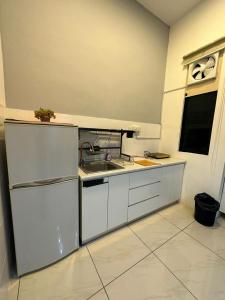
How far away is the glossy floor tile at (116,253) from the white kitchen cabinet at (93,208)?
0.47ft

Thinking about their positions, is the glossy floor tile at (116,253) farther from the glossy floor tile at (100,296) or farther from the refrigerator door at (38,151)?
the refrigerator door at (38,151)

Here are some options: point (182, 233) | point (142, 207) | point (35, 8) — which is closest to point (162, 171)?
point (142, 207)

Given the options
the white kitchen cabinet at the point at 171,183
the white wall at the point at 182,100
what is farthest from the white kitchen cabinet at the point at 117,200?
the white wall at the point at 182,100

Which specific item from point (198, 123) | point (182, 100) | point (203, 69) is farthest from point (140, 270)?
point (203, 69)

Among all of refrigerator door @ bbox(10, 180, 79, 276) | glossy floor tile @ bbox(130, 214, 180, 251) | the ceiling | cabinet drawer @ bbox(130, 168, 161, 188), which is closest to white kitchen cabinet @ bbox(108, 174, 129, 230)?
cabinet drawer @ bbox(130, 168, 161, 188)

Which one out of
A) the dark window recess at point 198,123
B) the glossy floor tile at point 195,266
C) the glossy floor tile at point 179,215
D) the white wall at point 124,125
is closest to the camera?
the glossy floor tile at point 195,266

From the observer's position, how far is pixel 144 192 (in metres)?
1.89

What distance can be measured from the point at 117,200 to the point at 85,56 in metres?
1.92

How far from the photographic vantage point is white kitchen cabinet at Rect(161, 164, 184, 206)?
2.14 meters

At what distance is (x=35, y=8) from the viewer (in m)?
1.46

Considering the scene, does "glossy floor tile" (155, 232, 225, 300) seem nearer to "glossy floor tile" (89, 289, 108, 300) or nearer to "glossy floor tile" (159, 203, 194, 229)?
"glossy floor tile" (159, 203, 194, 229)

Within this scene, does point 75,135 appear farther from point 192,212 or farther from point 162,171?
point 192,212

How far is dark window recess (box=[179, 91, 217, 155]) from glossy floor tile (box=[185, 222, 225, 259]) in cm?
107

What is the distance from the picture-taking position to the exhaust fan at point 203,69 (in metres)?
1.94
